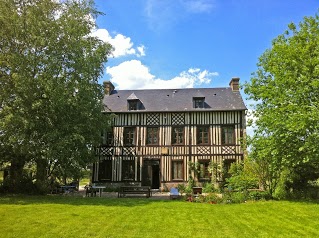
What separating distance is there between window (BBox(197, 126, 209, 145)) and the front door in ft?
10.8

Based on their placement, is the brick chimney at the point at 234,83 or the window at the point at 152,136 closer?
the window at the point at 152,136

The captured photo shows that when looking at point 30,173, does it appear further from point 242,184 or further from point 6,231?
point 242,184

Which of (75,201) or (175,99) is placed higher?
(175,99)

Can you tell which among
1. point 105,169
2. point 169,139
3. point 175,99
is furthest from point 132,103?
point 105,169

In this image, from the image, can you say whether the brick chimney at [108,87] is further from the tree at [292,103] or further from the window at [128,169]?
the tree at [292,103]

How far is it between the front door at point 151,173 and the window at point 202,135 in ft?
10.8

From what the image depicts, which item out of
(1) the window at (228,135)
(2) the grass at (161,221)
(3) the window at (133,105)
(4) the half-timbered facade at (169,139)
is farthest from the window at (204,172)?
(2) the grass at (161,221)

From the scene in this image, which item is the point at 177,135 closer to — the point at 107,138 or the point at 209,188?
the point at 209,188

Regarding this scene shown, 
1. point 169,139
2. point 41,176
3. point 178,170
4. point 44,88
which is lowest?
point 41,176

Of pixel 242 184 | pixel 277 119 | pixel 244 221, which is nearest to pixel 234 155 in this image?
pixel 242 184

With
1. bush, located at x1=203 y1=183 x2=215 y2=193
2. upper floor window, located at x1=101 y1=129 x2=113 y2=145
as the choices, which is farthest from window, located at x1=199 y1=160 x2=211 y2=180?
upper floor window, located at x1=101 y1=129 x2=113 y2=145

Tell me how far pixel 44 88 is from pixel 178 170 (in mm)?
10389

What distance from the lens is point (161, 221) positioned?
8.27 metres

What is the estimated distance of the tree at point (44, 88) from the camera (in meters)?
13.4
